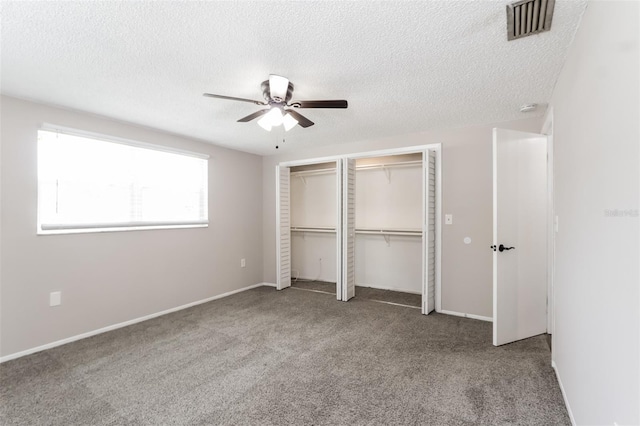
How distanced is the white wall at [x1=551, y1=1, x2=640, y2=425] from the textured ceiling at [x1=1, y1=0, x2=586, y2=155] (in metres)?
0.40

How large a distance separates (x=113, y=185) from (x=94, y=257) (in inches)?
31.9

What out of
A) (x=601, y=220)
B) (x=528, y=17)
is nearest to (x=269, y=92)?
(x=528, y=17)

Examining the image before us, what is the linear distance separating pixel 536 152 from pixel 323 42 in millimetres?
2399

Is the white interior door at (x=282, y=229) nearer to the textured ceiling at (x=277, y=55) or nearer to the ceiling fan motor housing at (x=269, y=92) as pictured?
the textured ceiling at (x=277, y=55)

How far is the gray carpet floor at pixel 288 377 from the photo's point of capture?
1.87m

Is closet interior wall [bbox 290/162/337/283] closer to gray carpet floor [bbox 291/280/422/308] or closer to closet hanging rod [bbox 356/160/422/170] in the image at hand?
gray carpet floor [bbox 291/280/422/308]

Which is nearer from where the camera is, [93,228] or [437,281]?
[93,228]

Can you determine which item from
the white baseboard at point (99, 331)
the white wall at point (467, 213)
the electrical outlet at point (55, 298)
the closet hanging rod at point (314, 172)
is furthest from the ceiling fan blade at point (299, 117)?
the white baseboard at point (99, 331)

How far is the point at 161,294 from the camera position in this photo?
3.78 meters

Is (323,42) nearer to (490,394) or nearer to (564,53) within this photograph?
(564,53)

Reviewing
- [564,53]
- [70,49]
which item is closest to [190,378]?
[70,49]

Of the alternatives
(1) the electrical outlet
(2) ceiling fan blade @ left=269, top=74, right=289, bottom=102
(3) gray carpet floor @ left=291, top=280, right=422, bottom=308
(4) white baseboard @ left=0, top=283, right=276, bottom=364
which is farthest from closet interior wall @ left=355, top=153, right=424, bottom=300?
(1) the electrical outlet

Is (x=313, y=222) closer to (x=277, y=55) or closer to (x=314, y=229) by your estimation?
(x=314, y=229)

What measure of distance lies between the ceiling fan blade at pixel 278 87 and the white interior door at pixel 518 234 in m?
1.93
